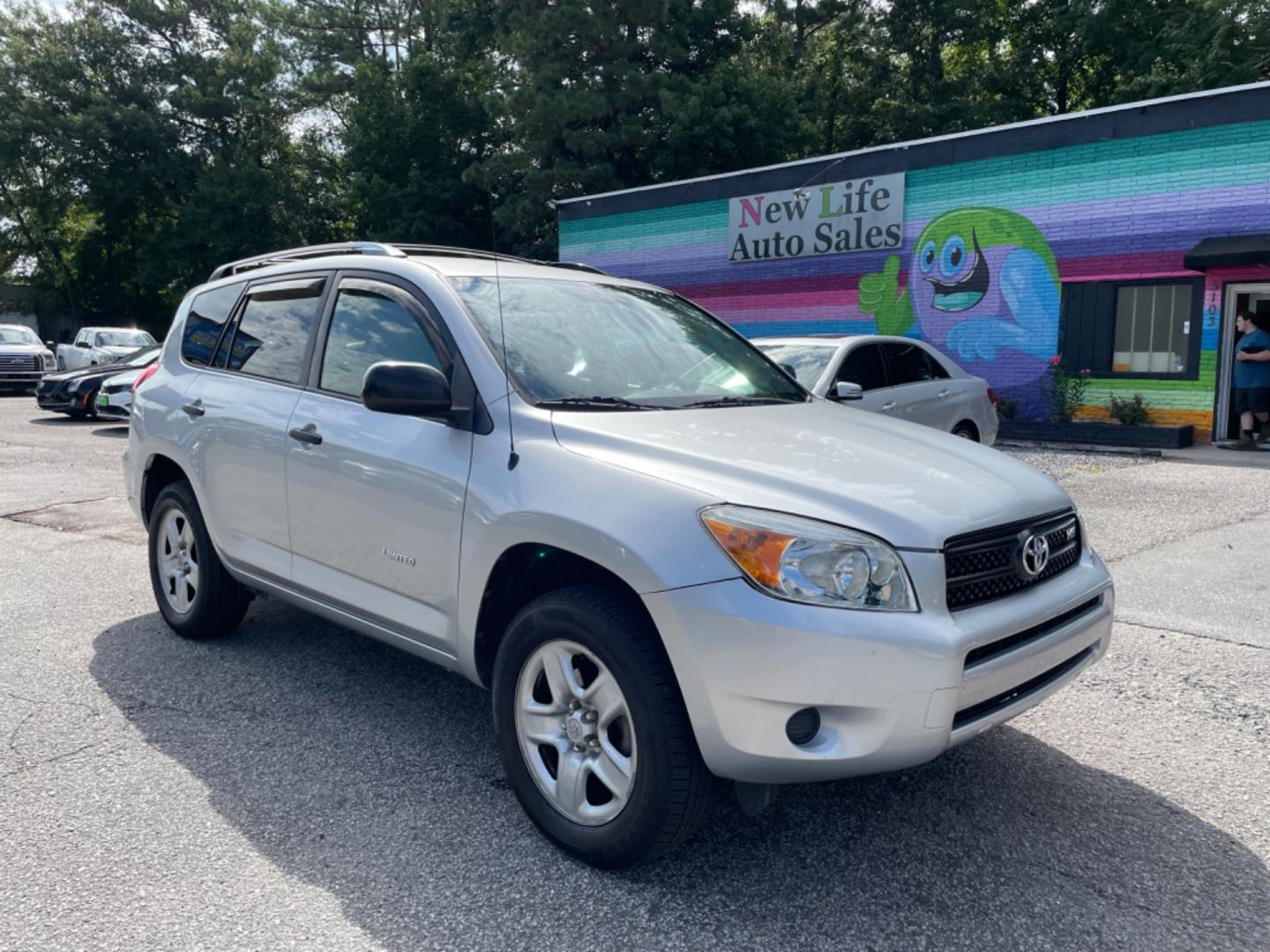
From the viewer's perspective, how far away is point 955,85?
2958 cm

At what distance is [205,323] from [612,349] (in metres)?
2.42

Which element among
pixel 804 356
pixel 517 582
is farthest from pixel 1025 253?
pixel 517 582

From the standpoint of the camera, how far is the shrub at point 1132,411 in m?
14.8

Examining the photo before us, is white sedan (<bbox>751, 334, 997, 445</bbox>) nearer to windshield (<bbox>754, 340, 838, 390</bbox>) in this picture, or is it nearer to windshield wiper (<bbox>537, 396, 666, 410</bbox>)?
windshield (<bbox>754, 340, 838, 390</bbox>)

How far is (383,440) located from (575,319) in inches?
33.3

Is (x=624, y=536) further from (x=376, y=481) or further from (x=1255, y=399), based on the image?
(x=1255, y=399)

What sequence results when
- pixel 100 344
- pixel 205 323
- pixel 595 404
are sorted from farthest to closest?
pixel 100 344, pixel 205 323, pixel 595 404

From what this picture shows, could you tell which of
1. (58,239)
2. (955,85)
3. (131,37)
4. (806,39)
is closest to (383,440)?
(955,85)

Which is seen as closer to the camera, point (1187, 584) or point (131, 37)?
point (1187, 584)

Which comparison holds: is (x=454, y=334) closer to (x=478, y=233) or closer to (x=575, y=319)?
(x=575, y=319)

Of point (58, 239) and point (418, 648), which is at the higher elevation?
point (58, 239)

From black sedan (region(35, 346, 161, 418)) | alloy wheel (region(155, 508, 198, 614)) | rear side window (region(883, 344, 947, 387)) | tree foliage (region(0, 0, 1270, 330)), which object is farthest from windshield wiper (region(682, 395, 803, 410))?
tree foliage (region(0, 0, 1270, 330))

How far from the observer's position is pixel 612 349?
3.74 metres

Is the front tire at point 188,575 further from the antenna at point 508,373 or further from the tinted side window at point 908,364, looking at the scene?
the tinted side window at point 908,364
